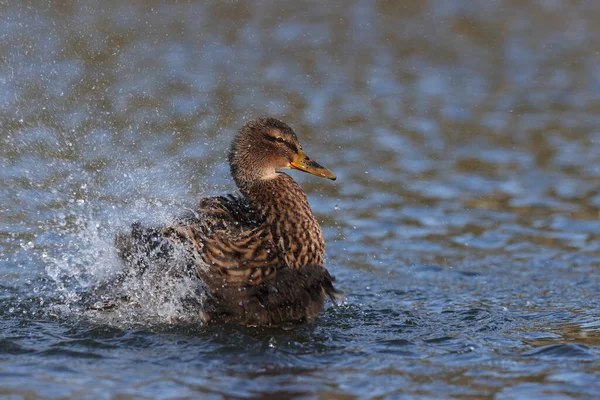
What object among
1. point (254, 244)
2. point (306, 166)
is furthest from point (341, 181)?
point (254, 244)

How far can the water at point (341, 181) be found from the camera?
18.3ft

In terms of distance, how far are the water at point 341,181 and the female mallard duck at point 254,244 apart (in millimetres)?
207

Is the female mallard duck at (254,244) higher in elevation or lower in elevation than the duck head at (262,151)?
lower

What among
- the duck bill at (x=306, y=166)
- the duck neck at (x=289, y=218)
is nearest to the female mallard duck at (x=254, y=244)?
the duck neck at (x=289, y=218)

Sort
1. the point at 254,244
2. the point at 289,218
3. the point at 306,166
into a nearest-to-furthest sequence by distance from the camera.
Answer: the point at 254,244
the point at 289,218
the point at 306,166

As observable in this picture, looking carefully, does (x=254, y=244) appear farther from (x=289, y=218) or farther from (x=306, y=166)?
(x=306, y=166)

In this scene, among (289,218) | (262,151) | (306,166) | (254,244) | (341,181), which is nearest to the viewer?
(254,244)

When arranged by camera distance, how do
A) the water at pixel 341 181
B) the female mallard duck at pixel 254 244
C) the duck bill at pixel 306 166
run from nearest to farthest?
the water at pixel 341 181
the female mallard duck at pixel 254 244
the duck bill at pixel 306 166

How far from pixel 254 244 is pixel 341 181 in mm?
3418

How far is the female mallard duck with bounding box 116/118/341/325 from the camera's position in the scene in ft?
20.2

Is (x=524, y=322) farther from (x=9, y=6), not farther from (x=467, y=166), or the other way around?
(x=9, y=6)

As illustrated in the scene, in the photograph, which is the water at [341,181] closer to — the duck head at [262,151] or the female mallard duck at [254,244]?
the female mallard duck at [254,244]

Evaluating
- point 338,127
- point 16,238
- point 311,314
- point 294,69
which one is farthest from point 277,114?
point 311,314

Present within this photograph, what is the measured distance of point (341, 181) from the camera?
9.62 metres
